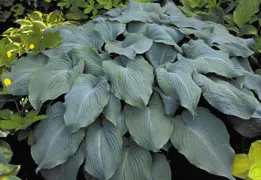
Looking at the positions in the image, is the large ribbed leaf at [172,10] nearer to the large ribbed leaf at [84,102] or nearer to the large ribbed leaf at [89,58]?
the large ribbed leaf at [89,58]

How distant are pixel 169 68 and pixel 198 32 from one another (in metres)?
0.45

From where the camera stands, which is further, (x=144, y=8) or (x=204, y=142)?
(x=144, y=8)

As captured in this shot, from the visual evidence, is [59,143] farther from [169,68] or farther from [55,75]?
[169,68]

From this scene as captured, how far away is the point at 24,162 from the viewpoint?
2.35 metres

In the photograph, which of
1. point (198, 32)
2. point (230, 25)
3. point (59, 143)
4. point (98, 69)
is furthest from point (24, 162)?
point (230, 25)

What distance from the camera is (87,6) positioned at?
11.0 feet

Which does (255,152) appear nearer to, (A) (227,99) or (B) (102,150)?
(A) (227,99)

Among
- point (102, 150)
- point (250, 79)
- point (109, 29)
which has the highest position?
point (109, 29)

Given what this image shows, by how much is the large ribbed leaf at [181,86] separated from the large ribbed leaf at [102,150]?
1.14ft

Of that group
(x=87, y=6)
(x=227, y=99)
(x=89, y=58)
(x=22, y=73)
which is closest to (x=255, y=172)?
(x=227, y=99)

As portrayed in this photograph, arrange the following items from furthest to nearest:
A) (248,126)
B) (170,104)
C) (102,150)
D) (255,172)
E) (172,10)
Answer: (172,10) < (248,126) < (170,104) < (102,150) < (255,172)

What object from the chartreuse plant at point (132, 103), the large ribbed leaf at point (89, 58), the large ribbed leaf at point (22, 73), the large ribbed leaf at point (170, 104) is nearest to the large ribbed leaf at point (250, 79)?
the chartreuse plant at point (132, 103)

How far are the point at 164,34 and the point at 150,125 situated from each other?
24.9 inches

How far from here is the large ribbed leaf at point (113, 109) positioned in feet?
6.17
